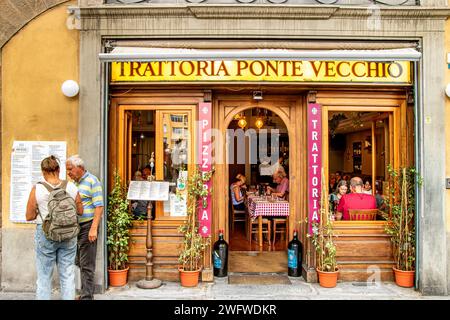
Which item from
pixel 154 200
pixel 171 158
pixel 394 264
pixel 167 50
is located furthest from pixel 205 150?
pixel 394 264

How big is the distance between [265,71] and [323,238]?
8.94 ft

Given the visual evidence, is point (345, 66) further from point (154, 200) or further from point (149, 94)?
point (154, 200)

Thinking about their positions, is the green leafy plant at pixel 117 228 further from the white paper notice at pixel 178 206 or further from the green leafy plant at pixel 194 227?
the green leafy plant at pixel 194 227

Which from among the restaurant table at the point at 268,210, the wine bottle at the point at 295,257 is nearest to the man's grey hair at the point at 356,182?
the wine bottle at the point at 295,257

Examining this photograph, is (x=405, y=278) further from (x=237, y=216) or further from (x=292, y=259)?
(x=237, y=216)

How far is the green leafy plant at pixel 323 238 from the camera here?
575 cm

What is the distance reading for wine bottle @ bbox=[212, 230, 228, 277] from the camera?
606 centimetres

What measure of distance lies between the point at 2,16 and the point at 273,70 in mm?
4231

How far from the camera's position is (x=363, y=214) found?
6.26 metres

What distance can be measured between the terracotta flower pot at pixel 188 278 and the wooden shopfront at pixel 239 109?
0.78 feet

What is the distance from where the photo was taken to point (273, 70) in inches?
232

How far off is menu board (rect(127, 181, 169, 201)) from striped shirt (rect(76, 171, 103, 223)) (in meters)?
0.83

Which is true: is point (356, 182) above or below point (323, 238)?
above

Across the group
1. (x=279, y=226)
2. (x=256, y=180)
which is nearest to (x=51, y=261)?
(x=279, y=226)
